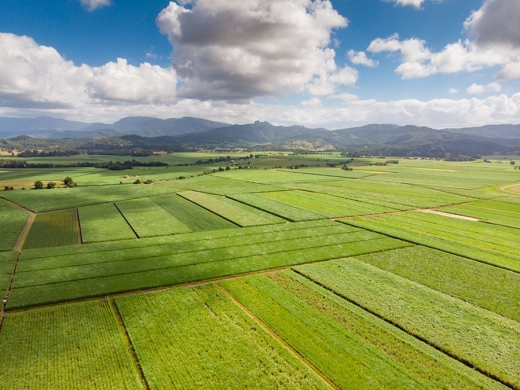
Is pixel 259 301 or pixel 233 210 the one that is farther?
pixel 233 210

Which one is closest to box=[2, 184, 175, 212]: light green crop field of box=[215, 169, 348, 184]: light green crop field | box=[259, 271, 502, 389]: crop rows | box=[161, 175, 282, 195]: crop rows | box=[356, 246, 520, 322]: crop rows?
box=[161, 175, 282, 195]: crop rows

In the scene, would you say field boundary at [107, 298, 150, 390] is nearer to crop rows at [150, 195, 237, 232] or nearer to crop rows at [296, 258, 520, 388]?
crop rows at [296, 258, 520, 388]

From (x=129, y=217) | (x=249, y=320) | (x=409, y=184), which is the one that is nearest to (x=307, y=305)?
(x=249, y=320)

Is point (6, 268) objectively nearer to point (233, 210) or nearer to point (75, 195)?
point (233, 210)

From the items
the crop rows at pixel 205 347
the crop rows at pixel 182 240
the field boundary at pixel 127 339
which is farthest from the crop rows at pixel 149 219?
the crop rows at pixel 205 347

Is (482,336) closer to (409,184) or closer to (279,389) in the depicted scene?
(279,389)

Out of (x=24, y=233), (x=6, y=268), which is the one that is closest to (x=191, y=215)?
(x=24, y=233)

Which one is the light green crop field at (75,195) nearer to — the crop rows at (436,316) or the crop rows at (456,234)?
the crop rows at (456,234)
